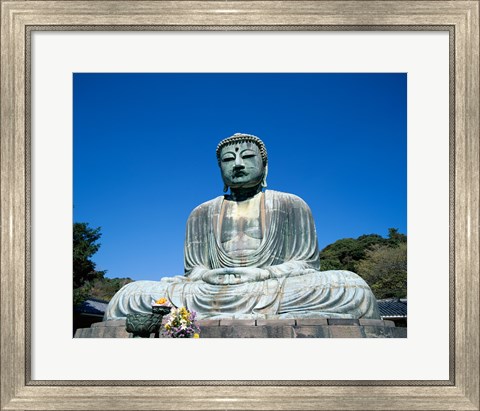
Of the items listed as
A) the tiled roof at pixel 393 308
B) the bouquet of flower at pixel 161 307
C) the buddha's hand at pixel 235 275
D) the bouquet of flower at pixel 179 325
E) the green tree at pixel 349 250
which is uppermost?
the green tree at pixel 349 250

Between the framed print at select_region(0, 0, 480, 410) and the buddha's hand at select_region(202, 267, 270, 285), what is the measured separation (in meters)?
4.75

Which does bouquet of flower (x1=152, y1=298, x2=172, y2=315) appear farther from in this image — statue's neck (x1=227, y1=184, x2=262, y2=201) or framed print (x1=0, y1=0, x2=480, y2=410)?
statue's neck (x1=227, y1=184, x2=262, y2=201)

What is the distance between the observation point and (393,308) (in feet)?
87.2

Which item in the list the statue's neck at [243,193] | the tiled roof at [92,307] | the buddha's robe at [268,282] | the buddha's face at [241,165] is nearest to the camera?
the buddha's robe at [268,282]

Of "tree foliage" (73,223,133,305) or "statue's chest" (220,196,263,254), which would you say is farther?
"tree foliage" (73,223,133,305)

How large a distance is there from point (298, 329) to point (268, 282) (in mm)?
1406

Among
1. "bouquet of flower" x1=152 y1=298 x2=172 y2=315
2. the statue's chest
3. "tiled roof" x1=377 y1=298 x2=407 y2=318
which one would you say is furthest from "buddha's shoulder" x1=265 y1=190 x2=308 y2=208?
"tiled roof" x1=377 y1=298 x2=407 y2=318

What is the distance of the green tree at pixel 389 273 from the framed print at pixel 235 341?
23685 mm

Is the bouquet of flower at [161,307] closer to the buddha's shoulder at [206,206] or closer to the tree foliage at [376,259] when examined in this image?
the buddha's shoulder at [206,206]

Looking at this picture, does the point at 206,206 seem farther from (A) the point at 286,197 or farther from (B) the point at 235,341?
(B) the point at 235,341

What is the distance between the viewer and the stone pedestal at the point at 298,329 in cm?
1077

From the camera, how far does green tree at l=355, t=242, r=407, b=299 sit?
101 ft

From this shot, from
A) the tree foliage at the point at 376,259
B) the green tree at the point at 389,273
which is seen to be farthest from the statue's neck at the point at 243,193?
the green tree at the point at 389,273

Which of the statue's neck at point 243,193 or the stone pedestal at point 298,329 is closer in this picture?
the stone pedestal at point 298,329
